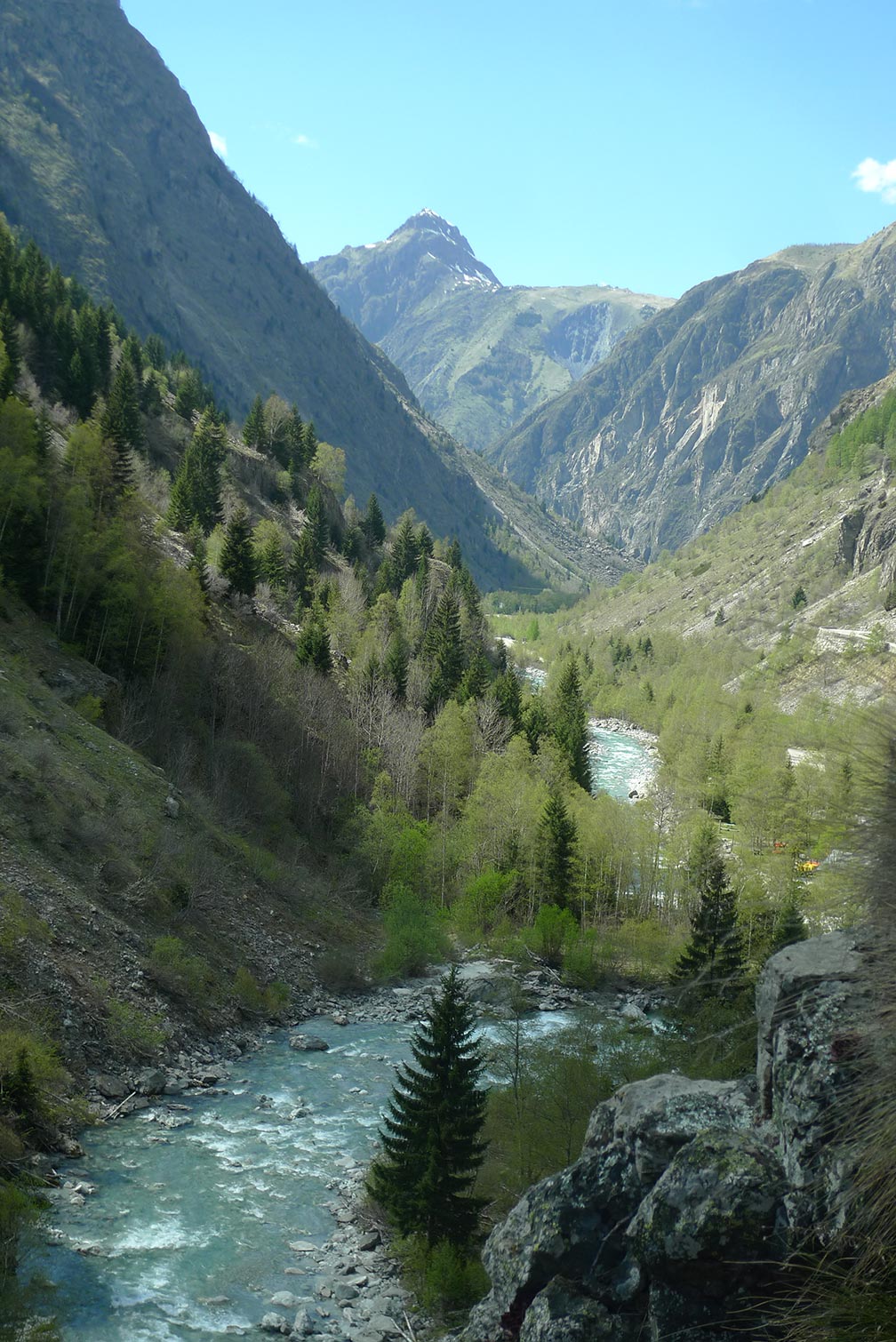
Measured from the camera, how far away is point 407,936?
47781 mm

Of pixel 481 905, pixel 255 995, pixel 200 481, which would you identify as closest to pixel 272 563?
pixel 200 481

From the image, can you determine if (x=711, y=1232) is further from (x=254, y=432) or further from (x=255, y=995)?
(x=254, y=432)

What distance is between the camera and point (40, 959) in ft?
88.5

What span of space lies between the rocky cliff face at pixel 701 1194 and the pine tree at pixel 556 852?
46.8 metres

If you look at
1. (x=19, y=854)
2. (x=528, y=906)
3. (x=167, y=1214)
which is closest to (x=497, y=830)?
(x=528, y=906)

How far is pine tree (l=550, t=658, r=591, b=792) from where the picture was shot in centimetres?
7350

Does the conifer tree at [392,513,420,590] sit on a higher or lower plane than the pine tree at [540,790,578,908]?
higher

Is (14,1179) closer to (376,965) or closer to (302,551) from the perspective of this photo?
(376,965)

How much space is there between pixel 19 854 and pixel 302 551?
6130cm

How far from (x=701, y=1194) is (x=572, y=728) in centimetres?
6766

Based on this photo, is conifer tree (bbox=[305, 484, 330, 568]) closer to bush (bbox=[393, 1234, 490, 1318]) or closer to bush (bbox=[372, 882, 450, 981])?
bush (bbox=[372, 882, 450, 981])

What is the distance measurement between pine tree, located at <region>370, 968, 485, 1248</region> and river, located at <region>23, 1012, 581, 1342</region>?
242 cm

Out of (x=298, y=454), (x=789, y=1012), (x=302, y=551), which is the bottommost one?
(x=789, y=1012)

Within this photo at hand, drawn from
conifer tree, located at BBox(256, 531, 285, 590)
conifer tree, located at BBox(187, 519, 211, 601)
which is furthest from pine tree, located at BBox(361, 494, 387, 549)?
conifer tree, located at BBox(187, 519, 211, 601)
